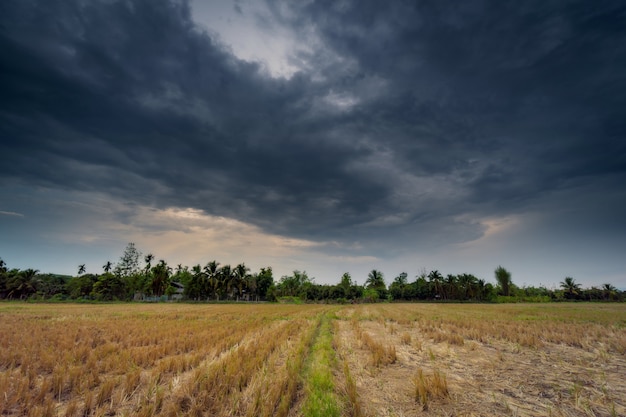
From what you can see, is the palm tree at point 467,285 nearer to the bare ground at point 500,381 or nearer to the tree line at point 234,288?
the tree line at point 234,288

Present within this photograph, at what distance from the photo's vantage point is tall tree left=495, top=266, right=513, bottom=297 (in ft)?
350

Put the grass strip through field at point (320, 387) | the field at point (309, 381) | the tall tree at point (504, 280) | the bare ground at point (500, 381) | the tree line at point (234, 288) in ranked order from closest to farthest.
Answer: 1. the grass strip through field at point (320, 387)
2. the field at point (309, 381)
3. the bare ground at point (500, 381)
4. the tree line at point (234, 288)
5. the tall tree at point (504, 280)

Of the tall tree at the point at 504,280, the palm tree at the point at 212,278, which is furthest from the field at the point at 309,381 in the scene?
the tall tree at the point at 504,280

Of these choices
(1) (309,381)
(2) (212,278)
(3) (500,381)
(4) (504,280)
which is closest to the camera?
(1) (309,381)

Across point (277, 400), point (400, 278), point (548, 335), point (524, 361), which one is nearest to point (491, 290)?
point (400, 278)

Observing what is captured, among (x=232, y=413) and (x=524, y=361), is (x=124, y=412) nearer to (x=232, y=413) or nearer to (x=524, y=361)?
(x=232, y=413)

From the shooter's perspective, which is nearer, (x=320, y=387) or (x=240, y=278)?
(x=320, y=387)

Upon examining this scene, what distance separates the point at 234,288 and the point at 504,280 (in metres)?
106

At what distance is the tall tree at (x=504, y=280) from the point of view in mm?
106800

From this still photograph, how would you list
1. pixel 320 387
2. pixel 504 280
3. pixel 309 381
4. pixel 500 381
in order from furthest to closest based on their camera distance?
pixel 504 280 < pixel 500 381 < pixel 309 381 < pixel 320 387

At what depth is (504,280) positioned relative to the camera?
108 m

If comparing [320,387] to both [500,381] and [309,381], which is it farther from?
[500,381]

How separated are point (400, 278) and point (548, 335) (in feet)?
401

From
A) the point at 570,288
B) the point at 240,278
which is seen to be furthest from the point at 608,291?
the point at 240,278
